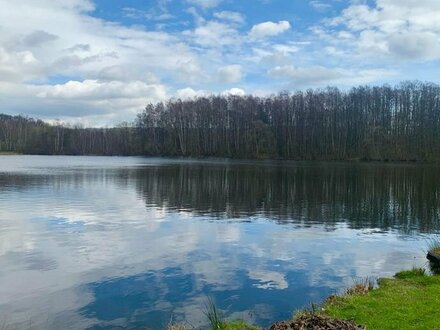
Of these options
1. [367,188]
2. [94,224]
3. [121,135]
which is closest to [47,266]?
[94,224]

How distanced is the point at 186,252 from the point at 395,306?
10.9m

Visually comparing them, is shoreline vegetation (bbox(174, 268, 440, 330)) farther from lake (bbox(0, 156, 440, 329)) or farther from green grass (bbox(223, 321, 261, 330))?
lake (bbox(0, 156, 440, 329))

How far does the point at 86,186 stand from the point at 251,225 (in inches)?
1129

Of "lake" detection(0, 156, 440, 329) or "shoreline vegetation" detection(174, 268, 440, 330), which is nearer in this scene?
"shoreline vegetation" detection(174, 268, 440, 330)

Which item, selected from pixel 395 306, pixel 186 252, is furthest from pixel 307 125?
pixel 395 306

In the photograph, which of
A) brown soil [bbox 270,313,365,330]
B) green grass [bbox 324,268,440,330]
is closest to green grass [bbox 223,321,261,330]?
green grass [bbox 324,268,440,330]

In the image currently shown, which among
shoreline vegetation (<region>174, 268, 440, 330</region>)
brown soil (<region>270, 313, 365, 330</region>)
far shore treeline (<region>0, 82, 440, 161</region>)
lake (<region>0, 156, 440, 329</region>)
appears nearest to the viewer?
brown soil (<region>270, 313, 365, 330</region>)

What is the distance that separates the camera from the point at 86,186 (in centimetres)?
5138

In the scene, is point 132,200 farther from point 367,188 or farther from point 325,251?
point 367,188

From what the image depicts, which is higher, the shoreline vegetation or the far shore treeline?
the far shore treeline

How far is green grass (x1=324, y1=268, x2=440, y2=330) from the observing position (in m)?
10.1

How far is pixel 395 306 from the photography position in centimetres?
1151

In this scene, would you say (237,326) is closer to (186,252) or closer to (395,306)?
(395,306)

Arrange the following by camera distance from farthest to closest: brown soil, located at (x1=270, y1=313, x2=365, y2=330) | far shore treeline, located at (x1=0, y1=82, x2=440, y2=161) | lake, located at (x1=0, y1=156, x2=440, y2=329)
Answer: far shore treeline, located at (x1=0, y1=82, x2=440, y2=161)
lake, located at (x1=0, y1=156, x2=440, y2=329)
brown soil, located at (x1=270, y1=313, x2=365, y2=330)
